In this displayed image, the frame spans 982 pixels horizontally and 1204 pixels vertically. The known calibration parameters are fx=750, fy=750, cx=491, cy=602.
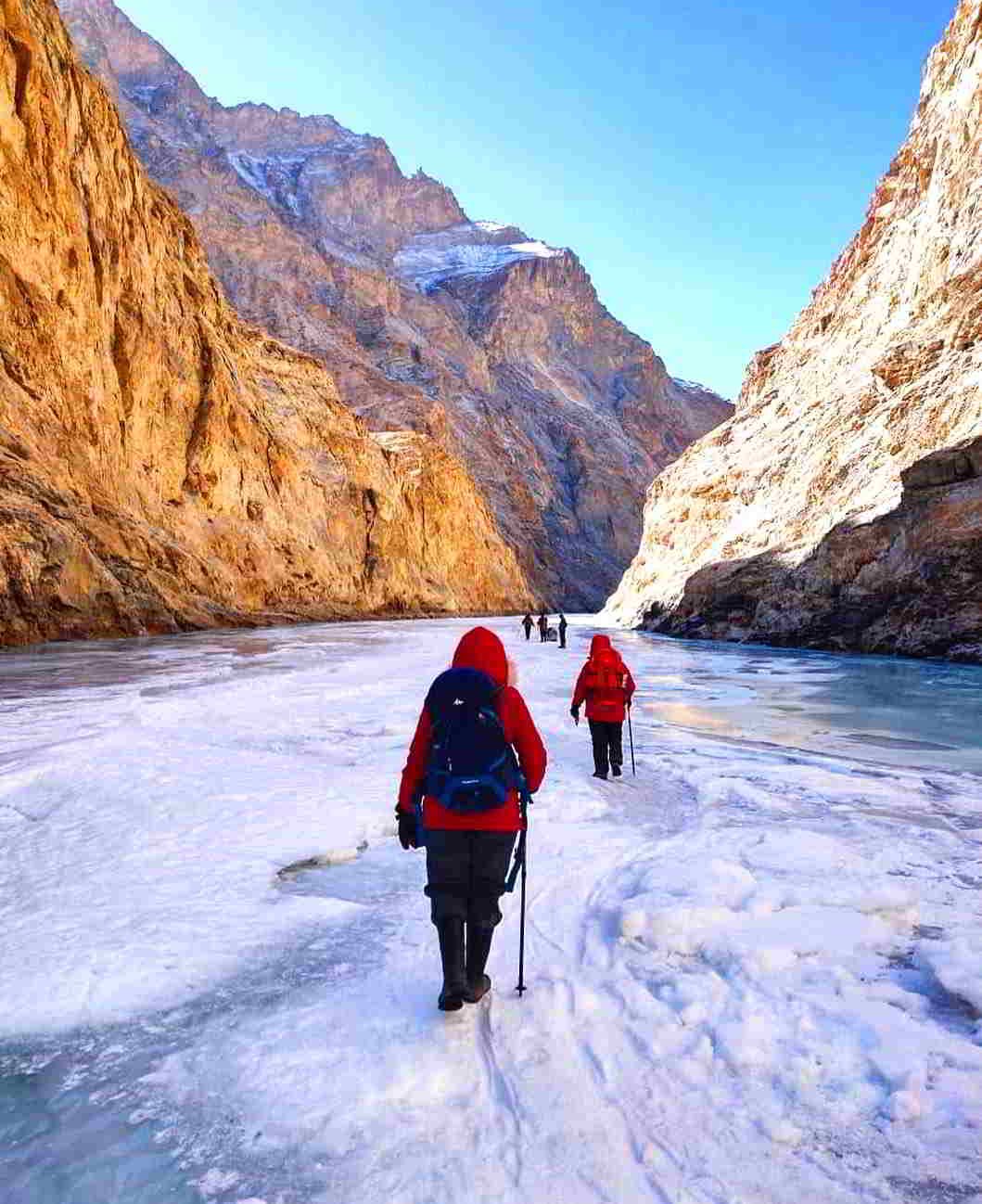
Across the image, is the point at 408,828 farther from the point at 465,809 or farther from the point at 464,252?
the point at 464,252

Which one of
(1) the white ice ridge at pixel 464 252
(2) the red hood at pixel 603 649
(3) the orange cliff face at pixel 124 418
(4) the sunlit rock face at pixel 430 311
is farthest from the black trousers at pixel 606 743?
(1) the white ice ridge at pixel 464 252

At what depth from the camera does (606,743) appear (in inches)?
269

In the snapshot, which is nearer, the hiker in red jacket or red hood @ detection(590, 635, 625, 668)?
the hiker in red jacket

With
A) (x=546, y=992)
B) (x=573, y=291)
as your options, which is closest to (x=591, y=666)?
(x=546, y=992)

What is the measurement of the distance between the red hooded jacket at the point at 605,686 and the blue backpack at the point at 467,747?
385 centimetres

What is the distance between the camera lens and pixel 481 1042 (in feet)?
9.00

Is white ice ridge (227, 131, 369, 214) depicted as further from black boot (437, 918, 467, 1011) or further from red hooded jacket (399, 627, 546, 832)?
black boot (437, 918, 467, 1011)

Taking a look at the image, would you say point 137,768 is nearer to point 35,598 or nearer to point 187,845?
point 187,845

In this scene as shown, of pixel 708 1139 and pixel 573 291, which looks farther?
pixel 573 291

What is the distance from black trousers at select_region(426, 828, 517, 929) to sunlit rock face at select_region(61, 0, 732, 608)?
7701 centimetres

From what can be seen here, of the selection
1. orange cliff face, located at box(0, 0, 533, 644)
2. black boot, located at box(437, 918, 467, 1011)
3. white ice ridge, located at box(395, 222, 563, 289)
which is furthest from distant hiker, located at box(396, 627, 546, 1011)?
white ice ridge, located at box(395, 222, 563, 289)

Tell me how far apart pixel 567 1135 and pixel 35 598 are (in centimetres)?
2000

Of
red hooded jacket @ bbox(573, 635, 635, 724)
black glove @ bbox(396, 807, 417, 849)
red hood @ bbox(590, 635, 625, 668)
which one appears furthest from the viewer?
red hood @ bbox(590, 635, 625, 668)

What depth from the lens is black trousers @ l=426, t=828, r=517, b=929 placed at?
9.79ft
